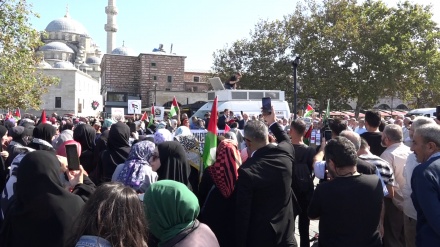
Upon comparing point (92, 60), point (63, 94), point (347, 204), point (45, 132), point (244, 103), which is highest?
point (92, 60)

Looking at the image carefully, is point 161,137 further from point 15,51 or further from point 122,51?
point 122,51

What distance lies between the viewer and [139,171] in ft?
13.3

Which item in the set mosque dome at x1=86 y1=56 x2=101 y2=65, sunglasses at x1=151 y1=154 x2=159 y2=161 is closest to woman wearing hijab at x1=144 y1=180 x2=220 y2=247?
sunglasses at x1=151 y1=154 x2=159 y2=161

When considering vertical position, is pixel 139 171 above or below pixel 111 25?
below

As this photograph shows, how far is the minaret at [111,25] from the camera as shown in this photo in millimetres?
88812

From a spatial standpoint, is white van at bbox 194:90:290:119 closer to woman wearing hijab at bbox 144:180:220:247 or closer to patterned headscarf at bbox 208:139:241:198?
patterned headscarf at bbox 208:139:241:198

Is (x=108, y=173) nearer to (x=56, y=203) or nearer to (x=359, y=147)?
(x=56, y=203)

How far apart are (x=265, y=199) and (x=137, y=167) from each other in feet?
4.08

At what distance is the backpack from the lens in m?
5.31

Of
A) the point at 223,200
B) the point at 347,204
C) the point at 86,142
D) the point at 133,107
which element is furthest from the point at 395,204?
the point at 133,107

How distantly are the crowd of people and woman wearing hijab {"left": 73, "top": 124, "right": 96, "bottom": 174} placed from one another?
2.72 feet

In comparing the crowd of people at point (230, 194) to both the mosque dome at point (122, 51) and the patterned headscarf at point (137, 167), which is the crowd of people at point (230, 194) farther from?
the mosque dome at point (122, 51)

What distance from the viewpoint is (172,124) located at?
41.2ft

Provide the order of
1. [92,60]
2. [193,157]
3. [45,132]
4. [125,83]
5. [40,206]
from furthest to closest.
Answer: [92,60], [125,83], [45,132], [193,157], [40,206]
